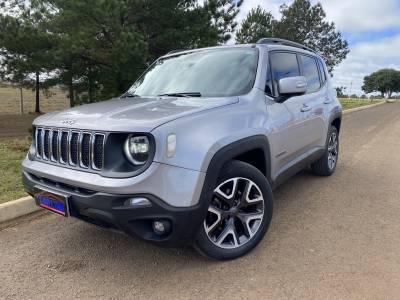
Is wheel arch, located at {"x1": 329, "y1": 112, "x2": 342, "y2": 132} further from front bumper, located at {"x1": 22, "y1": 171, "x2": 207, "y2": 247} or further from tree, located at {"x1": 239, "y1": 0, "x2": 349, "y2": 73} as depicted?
tree, located at {"x1": 239, "y1": 0, "x2": 349, "y2": 73}

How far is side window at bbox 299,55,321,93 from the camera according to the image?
4882 millimetres

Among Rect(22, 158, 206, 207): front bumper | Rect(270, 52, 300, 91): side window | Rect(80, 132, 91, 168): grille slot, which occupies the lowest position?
Rect(22, 158, 206, 207): front bumper

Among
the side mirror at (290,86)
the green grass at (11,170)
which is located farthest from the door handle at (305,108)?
the green grass at (11,170)

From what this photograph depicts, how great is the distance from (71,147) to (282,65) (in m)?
2.50

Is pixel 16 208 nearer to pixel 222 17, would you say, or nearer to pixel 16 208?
pixel 16 208

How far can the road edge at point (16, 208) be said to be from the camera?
406 cm

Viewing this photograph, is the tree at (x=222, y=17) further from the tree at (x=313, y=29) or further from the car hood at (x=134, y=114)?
the tree at (x=313, y=29)

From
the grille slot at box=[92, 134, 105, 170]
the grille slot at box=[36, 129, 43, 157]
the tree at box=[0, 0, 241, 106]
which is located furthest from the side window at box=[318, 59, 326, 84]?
the tree at box=[0, 0, 241, 106]

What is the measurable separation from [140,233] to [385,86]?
7816 centimetres

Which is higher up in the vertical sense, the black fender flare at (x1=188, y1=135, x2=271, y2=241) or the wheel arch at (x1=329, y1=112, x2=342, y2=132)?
the wheel arch at (x1=329, y1=112, x2=342, y2=132)

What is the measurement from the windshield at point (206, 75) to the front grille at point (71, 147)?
1.20 m

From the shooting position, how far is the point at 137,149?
2.64 meters

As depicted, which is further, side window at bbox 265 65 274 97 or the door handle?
the door handle

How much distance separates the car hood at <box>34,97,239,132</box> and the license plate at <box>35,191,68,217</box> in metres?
0.55
